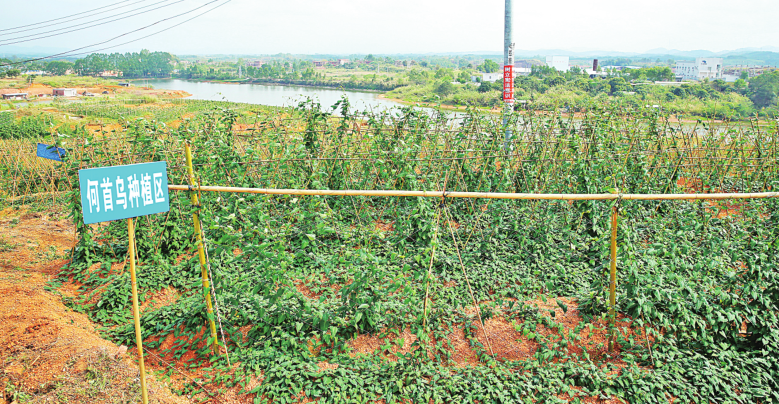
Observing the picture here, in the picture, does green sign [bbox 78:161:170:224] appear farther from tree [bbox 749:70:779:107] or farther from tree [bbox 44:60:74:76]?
tree [bbox 44:60:74:76]

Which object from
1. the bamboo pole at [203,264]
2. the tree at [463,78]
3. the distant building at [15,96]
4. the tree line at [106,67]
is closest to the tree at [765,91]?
A: the bamboo pole at [203,264]

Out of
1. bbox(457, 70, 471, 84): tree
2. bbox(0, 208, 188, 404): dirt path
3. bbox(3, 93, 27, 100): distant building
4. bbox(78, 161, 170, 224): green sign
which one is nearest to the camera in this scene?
bbox(78, 161, 170, 224): green sign

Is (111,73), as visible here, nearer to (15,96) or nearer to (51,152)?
(15,96)

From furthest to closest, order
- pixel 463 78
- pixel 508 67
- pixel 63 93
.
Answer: pixel 463 78 → pixel 63 93 → pixel 508 67

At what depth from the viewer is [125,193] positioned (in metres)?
2.67

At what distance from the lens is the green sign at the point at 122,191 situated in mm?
2518

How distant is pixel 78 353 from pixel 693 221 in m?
6.10

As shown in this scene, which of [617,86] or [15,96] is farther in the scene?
[15,96]

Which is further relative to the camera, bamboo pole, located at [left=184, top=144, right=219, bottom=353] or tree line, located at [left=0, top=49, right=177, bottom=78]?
tree line, located at [left=0, top=49, right=177, bottom=78]

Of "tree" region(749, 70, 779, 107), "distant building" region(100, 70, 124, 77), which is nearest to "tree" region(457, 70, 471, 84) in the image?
"tree" region(749, 70, 779, 107)

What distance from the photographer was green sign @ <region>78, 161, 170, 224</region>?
2518 millimetres

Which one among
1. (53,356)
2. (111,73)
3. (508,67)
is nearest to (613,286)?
(53,356)

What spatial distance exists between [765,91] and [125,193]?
25450mm

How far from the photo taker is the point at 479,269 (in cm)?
448
